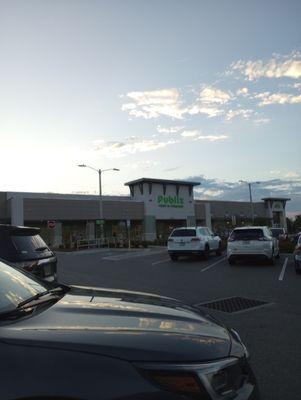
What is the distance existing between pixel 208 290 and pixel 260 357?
262 inches

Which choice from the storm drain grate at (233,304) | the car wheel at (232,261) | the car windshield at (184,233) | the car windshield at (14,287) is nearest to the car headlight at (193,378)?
the car windshield at (14,287)

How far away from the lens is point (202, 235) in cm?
2408

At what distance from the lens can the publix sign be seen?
7506 cm

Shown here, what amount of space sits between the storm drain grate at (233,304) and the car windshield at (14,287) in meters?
6.02

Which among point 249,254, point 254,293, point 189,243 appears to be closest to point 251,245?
point 249,254

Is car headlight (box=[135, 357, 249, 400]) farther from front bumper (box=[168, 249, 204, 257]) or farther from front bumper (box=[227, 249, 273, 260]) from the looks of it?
front bumper (box=[168, 249, 204, 257])

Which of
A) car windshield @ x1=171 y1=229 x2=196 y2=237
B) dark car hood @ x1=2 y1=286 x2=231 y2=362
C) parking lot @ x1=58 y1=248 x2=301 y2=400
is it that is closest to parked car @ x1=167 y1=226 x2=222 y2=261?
car windshield @ x1=171 y1=229 x2=196 y2=237

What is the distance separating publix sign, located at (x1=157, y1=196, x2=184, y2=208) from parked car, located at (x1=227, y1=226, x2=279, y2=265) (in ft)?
178

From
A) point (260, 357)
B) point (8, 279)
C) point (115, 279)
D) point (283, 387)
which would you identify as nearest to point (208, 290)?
point (115, 279)

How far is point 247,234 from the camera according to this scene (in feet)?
66.7

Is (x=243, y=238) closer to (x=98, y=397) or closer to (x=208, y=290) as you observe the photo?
(x=208, y=290)

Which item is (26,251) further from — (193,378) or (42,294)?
(193,378)

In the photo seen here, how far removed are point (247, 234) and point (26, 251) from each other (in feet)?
45.4

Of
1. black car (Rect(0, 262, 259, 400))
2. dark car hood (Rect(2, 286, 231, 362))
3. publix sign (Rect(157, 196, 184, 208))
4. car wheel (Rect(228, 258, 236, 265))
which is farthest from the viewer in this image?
publix sign (Rect(157, 196, 184, 208))
